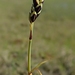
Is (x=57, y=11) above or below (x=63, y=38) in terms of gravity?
below

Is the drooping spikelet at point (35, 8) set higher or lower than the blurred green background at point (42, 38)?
higher

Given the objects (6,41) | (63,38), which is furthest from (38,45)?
(63,38)

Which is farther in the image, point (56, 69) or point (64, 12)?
point (64, 12)

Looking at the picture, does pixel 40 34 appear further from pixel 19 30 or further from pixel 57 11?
pixel 57 11

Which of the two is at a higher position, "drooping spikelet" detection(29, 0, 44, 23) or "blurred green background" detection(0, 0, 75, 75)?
"drooping spikelet" detection(29, 0, 44, 23)

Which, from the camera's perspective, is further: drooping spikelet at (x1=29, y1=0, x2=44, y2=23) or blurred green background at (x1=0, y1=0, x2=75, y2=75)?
blurred green background at (x1=0, y1=0, x2=75, y2=75)

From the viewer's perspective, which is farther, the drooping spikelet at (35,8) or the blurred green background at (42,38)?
the blurred green background at (42,38)

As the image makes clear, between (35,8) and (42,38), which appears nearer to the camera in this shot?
(35,8)

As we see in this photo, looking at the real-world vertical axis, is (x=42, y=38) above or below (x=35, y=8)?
below
